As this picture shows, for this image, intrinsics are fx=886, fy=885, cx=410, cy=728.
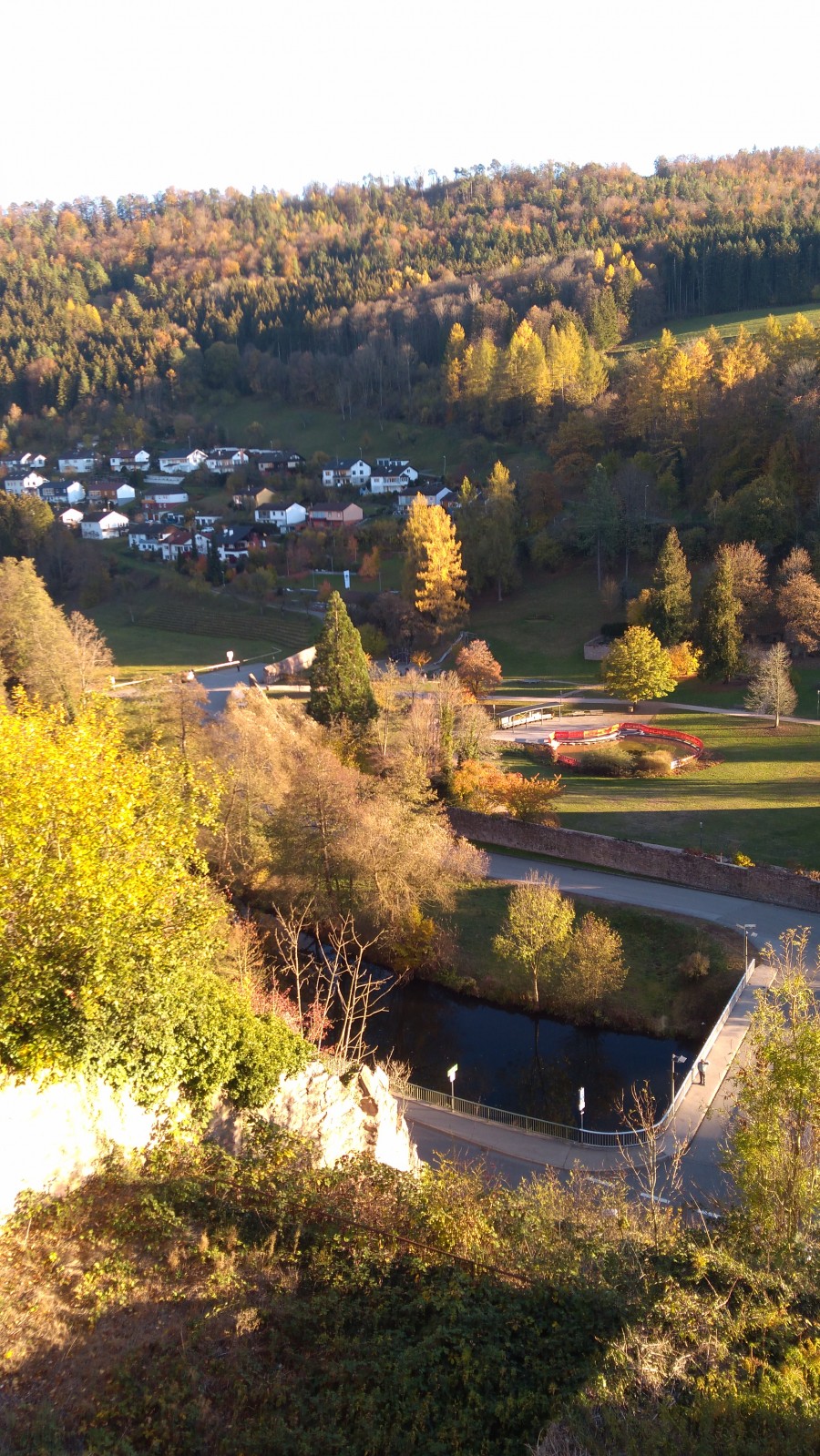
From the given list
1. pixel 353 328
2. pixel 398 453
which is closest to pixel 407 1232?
pixel 398 453

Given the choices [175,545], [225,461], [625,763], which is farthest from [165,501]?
[625,763]

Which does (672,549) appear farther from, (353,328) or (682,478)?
(353,328)

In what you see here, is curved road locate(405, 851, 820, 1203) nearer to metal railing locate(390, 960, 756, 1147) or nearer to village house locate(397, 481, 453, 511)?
metal railing locate(390, 960, 756, 1147)

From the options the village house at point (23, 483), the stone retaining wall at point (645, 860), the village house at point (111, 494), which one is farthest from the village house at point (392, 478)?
the stone retaining wall at point (645, 860)

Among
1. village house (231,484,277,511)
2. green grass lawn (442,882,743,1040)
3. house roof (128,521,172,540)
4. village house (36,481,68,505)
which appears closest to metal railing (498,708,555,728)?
green grass lawn (442,882,743,1040)

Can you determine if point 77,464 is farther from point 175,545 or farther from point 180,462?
point 175,545

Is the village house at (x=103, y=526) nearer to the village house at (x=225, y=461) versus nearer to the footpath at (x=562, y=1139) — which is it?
the village house at (x=225, y=461)
